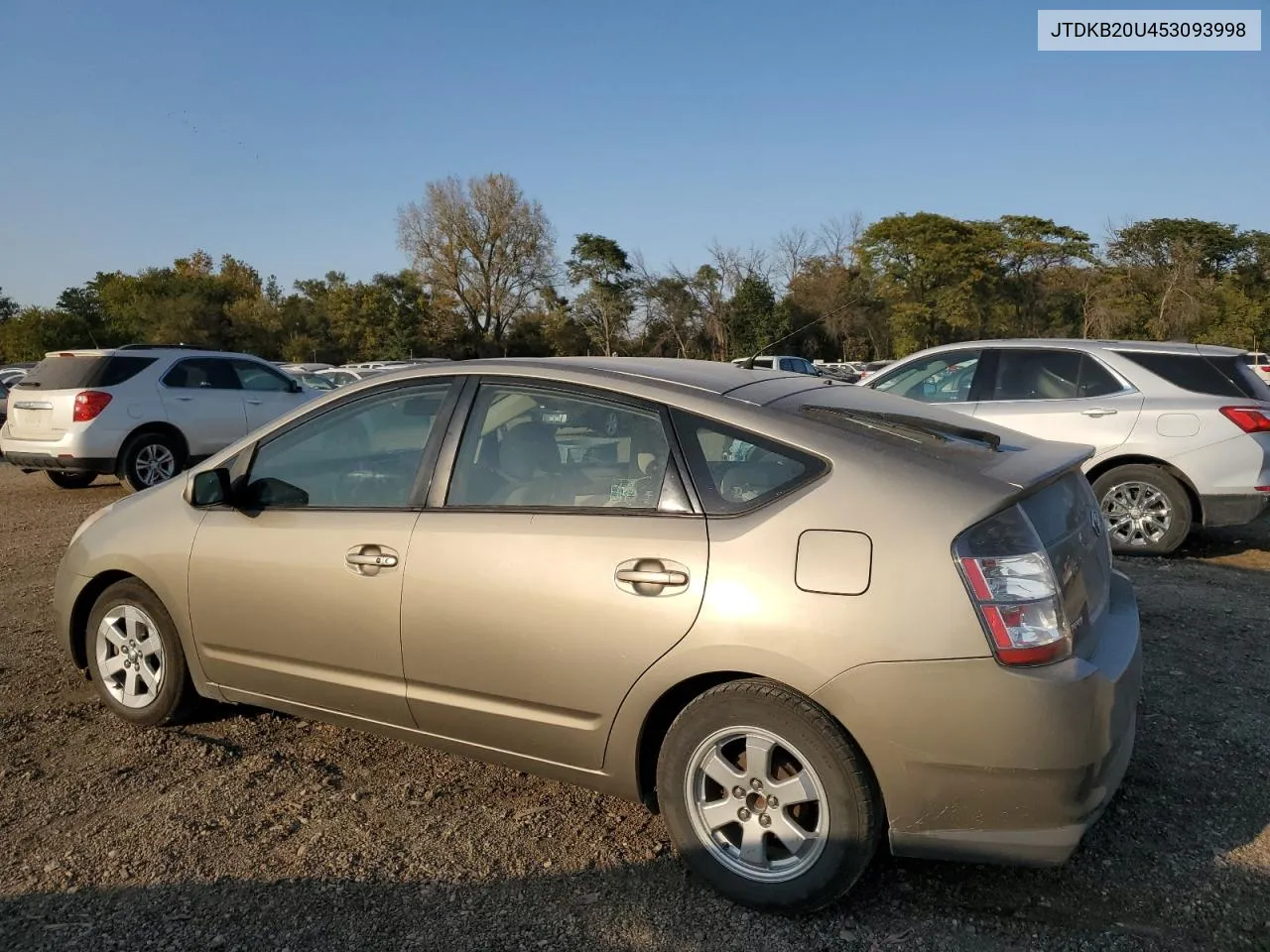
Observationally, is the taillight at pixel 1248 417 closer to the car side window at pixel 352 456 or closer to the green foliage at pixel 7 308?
the car side window at pixel 352 456

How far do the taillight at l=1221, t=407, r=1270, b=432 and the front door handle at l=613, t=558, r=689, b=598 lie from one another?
5.77 m

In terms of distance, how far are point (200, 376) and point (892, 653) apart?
35.4 ft

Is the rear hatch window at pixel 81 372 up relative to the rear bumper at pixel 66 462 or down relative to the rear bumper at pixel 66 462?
up

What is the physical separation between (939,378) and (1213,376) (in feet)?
6.60

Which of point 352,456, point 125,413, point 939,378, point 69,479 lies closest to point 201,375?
point 125,413

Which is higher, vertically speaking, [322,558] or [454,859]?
[322,558]

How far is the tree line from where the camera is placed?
5009 centimetres

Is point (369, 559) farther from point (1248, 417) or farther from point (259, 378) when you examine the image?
point (259, 378)

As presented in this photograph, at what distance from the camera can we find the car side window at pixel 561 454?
296cm

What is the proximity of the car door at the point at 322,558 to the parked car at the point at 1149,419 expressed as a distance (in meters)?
4.02

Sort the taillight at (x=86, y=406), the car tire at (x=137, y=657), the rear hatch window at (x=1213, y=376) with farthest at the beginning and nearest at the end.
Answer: the taillight at (x=86, y=406) < the rear hatch window at (x=1213, y=376) < the car tire at (x=137, y=657)

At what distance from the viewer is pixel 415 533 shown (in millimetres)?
3219

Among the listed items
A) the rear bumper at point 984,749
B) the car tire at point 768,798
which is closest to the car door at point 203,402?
the car tire at point 768,798

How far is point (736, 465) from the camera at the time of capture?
9.29 feet
